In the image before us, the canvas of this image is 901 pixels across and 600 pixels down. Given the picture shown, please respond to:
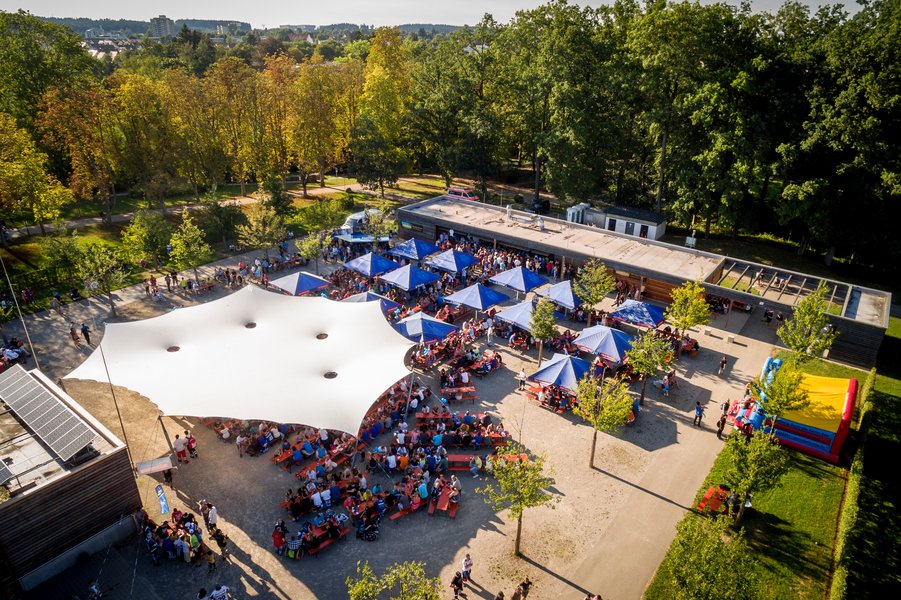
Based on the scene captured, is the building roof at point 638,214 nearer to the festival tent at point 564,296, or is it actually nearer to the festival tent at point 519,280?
the festival tent at point 564,296

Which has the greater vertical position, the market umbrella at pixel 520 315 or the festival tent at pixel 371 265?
the festival tent at pixel 371 265

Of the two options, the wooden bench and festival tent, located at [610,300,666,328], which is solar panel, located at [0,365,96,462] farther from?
festival tent, located at [610,300,666,328]

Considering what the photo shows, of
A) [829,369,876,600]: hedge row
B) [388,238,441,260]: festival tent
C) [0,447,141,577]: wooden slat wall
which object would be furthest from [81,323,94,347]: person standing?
[829,369,876,600]: hedge row

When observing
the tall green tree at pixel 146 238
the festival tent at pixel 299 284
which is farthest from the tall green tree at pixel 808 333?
the tall green tree at pixel 146 238

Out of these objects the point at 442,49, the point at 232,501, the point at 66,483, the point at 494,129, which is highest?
the point at 442,49

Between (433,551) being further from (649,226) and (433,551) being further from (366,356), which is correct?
(649,226)

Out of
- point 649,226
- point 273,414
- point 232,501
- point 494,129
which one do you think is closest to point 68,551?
point 232,501
